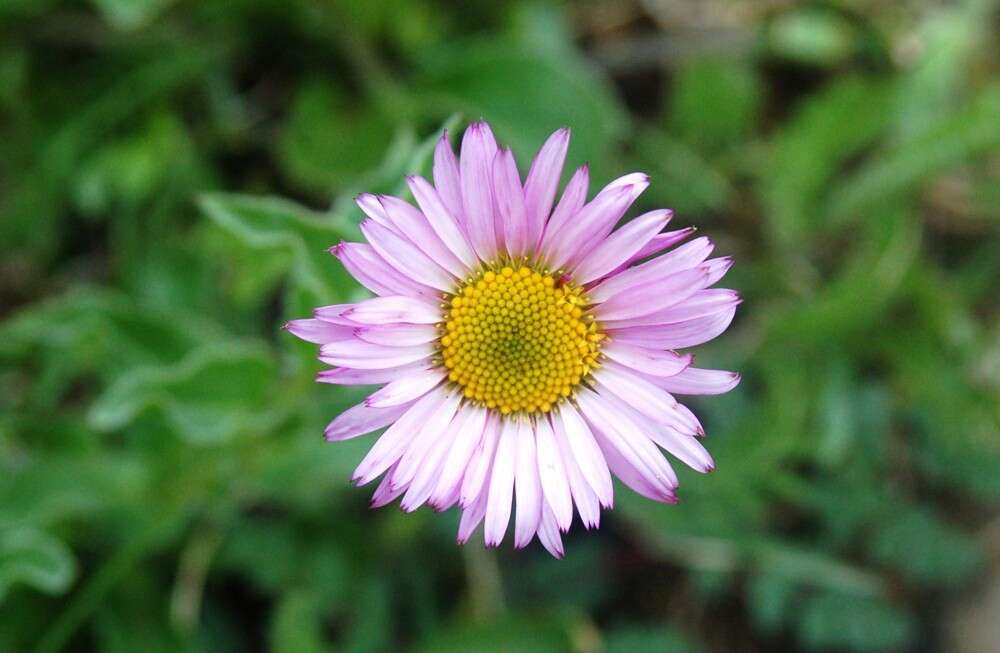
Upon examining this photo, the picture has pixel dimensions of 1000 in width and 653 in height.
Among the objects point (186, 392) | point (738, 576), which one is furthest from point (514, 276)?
point (738, 576)

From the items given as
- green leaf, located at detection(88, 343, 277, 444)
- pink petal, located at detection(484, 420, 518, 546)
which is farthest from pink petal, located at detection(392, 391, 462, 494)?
green leaf, located at detection(88, 343, 277, 444)

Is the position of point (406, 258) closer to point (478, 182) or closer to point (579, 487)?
point (478, 182)

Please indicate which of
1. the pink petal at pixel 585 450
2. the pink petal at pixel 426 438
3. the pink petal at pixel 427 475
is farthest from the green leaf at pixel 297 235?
the pink petal at pixel 585 450

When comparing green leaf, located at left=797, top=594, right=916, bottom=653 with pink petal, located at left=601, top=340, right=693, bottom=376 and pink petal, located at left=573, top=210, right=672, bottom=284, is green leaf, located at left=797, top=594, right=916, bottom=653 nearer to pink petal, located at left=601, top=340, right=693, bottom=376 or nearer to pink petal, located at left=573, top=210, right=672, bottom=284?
pink petal, located at left=601, top=340, right=693, bottom=376

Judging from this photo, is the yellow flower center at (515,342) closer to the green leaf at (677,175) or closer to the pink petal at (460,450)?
the pink petal at (460,450)

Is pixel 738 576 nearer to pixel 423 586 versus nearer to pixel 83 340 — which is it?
pixel 423 586

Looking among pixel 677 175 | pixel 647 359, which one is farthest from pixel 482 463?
pixel 677 175
